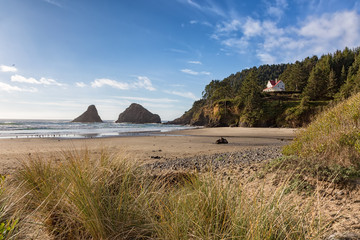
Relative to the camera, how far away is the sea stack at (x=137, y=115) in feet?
415

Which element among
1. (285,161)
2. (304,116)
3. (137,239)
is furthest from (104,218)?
(304,116)

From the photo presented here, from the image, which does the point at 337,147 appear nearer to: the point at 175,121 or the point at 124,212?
the point at 124,212

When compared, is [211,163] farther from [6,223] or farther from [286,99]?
[286,99]

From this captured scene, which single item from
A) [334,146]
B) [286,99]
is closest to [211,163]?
[334,146]

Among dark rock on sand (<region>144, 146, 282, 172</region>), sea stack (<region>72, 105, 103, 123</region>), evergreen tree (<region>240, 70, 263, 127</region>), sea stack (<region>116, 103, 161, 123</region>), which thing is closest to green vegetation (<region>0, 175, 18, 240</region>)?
dark rock on sand (<region>144, 146, 282, 172</region>)

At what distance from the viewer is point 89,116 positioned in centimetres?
13112

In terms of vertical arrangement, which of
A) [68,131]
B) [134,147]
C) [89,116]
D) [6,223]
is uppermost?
[89,116]

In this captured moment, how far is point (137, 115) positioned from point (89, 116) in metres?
32.6

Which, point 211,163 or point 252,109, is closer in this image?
point 211,163

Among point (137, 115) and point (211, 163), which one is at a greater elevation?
point (137, 115)

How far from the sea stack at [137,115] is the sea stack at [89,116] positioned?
1600 cm

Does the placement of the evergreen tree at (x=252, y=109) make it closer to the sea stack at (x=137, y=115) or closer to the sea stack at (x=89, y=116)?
the sea stack at (x=137, y=115)

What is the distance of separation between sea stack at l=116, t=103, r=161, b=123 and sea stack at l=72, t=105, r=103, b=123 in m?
16.0

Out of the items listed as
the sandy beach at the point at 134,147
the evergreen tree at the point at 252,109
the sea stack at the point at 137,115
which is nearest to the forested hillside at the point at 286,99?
the evergreen tree at the point at 252,109
